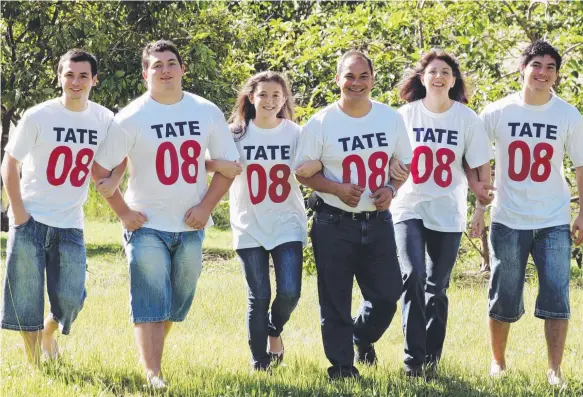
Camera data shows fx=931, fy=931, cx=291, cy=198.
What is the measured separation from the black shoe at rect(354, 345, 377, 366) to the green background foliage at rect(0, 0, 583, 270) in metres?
5.00

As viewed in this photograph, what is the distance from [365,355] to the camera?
6594mm

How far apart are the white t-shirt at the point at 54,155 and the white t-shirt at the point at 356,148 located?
1.42m

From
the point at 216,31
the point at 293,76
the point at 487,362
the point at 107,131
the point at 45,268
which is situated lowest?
the point at 487,362

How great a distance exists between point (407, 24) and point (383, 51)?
55 centimetres

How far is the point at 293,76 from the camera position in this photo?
1350 cm

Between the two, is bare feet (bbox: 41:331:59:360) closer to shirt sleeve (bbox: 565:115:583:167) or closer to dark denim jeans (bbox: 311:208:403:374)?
dark denim jeans (bbox: 311:208:403:374)

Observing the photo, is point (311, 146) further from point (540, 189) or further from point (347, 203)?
point (540, 189)

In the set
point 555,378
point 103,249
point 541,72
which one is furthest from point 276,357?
point 103,249

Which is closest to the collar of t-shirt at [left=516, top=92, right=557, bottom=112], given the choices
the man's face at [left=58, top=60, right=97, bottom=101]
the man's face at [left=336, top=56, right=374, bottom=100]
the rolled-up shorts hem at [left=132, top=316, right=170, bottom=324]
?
the man's face at [left=336, top=56, right=374, bottom=100]

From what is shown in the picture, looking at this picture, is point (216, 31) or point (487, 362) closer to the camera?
point (487, 362)

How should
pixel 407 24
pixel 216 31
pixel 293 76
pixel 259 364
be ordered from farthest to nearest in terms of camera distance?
pixel 216 31, pixel 293 76, pixel 407 24, pixel 259 364

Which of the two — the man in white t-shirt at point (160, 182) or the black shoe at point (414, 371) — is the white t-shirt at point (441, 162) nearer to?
the black shoe at point (414, 371)

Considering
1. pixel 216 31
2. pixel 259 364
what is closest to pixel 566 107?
pixel 259 364

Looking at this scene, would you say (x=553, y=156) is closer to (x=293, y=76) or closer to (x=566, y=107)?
(x=566, y=107)
